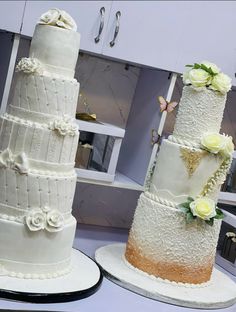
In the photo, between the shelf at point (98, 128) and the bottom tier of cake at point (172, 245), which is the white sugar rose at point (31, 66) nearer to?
the shelf at point (98, 128)

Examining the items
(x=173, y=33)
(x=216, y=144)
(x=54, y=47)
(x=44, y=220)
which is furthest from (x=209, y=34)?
(x=44, y=220)

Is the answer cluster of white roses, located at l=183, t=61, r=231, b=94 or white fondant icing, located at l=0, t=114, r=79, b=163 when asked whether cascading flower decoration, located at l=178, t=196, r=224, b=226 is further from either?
white fondant icing, located at l=0, t=114, r=79, b=163

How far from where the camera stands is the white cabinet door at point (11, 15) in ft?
5.53

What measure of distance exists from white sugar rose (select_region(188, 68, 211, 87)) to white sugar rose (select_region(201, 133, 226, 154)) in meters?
0.18

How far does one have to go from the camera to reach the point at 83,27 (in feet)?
5.86

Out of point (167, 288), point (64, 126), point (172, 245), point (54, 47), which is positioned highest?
point (54, 47)

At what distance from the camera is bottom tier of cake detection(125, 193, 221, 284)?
1.70 meters

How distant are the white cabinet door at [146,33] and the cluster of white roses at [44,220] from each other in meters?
0.70

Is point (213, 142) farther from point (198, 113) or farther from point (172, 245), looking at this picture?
point (172, 245)

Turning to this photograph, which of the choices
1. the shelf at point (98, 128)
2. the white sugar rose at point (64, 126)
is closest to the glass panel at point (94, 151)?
the shelf at point (98, 128)

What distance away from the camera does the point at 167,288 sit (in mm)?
1662

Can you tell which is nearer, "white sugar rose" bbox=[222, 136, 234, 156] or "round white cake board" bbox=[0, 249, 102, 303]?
"round white cake board" bbox=[0, 249, 102, 303]

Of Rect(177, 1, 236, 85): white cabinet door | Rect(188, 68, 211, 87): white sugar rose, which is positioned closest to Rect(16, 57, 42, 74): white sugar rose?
Rect(188, 68, 211, 87): white sugar rose

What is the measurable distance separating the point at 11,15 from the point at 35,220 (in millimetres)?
754
